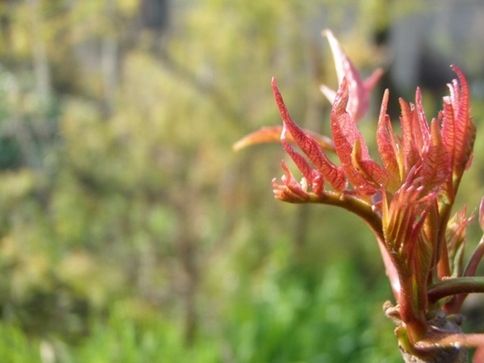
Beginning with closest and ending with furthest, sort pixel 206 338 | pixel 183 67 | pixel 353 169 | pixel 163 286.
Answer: pixel 353 169 → pixel 206 338 → pixel 163 286 → pixel 183 67

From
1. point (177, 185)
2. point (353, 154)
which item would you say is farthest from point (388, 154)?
point (177, 185)

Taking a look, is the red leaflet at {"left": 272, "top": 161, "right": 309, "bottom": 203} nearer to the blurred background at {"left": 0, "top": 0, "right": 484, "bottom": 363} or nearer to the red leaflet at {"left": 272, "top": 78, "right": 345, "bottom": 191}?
the red leaflet at {"left": 272, "top": 78, "right": 345, "bottom": 191}

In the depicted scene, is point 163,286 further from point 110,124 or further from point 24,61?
point 24,61

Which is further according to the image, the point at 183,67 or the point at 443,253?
the point at 183,67

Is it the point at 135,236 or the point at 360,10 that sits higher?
the point at 360,10

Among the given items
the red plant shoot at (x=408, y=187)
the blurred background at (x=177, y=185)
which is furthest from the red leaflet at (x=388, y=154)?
the blurred background at (x=177, y=185)

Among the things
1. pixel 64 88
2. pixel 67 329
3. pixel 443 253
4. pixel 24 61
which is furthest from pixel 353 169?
pixel 64 88

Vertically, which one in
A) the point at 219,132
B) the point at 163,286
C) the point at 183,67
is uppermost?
the point at 183,67

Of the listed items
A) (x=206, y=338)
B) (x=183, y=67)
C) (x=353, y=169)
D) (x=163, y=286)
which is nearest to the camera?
(x=353, y=169)
